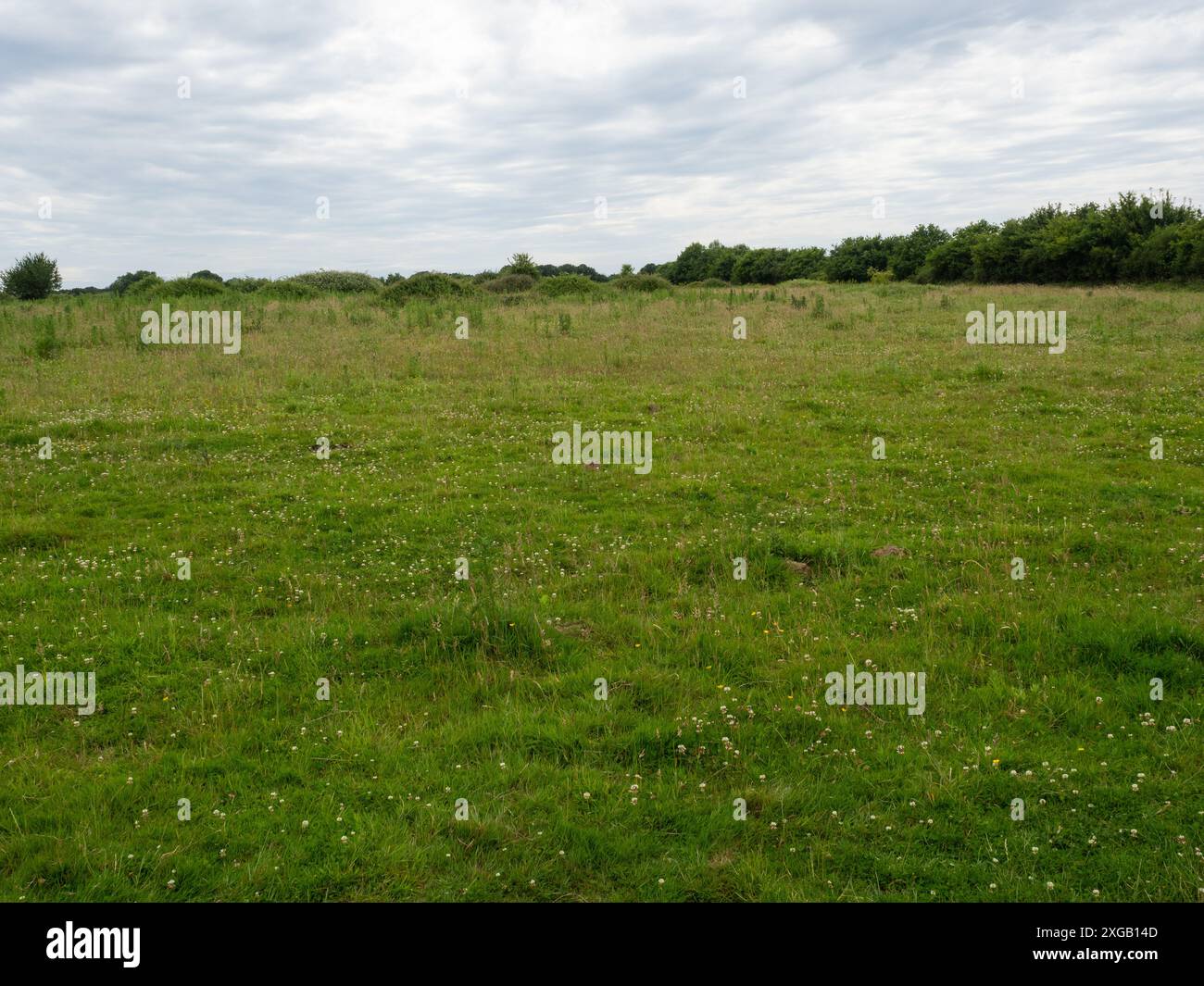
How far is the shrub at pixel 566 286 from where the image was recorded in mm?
48812

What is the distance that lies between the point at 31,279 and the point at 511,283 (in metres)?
27.4

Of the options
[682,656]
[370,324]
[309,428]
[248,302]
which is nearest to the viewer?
[682,656]

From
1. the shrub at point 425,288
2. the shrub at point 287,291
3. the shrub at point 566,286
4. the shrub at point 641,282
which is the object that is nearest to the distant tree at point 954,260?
the shrub at point 641,282

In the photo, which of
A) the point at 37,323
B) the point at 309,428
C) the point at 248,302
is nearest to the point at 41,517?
the point at 309,428

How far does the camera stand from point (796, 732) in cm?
662

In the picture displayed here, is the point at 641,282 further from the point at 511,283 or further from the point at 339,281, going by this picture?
the point at 339,281

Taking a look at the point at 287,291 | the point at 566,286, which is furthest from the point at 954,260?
the point at 287,291

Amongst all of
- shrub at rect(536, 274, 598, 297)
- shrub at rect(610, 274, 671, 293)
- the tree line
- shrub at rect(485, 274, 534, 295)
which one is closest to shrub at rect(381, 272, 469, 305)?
shrub at rect(536, 274, 598, 297)

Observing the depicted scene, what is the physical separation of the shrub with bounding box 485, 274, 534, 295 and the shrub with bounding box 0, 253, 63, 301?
24.9 m

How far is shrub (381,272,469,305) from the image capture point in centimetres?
4247

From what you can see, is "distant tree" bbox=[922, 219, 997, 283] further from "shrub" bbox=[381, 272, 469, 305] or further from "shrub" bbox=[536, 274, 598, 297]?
"shrub" bbox=[381, 272, 469, 305]
